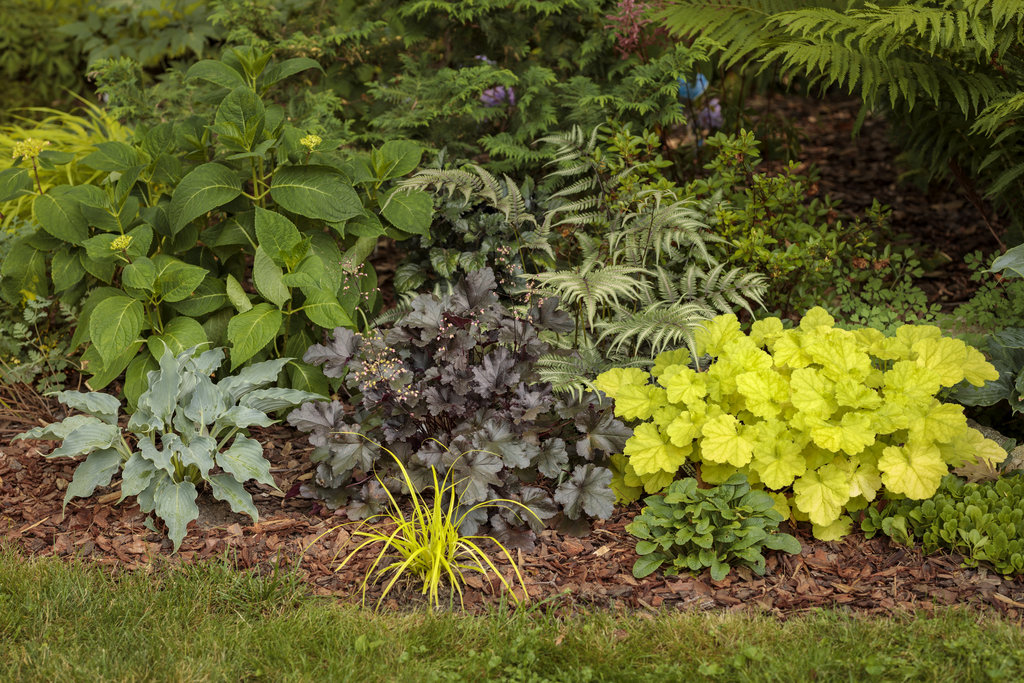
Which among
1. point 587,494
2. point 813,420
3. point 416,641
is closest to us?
point 416,641

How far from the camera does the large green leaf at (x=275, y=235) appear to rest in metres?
3.85

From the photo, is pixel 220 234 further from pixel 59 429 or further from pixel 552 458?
pixel 552 458

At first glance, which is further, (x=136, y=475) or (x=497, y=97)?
(x=497, y=97)

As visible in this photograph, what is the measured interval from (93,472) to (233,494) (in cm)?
→ 54

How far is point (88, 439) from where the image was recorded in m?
3.33

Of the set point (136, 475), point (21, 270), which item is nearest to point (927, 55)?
point (136, 475)

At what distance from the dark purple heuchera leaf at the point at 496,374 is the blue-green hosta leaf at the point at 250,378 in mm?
852

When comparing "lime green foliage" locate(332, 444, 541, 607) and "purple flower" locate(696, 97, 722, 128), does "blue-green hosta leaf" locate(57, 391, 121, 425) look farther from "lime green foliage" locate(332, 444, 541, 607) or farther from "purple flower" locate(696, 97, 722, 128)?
"purple flower" locate(696, 97, 722, 128)

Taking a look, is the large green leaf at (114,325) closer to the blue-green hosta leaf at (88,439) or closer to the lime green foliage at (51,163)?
the blue-green hosta leaf at (88,439)

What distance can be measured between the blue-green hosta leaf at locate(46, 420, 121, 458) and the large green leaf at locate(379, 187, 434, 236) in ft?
4.91

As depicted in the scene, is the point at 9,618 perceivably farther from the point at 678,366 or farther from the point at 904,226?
the point at 904,226

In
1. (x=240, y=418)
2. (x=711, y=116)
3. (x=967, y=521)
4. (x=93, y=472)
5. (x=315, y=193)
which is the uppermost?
(x=711, y=116)

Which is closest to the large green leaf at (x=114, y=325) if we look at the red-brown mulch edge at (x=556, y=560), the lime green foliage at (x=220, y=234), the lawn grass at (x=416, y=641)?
the lime green foliage at (x=220, y=234)

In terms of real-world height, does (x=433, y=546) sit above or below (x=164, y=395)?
below
